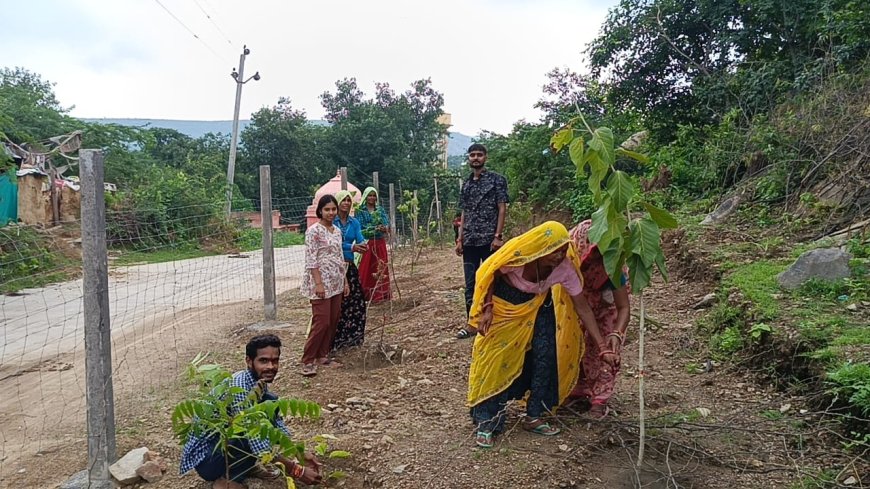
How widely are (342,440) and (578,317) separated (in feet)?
4.68

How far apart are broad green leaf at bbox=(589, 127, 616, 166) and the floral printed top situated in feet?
9.18

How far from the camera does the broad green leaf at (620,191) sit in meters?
2.49

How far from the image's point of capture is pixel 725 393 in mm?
3938

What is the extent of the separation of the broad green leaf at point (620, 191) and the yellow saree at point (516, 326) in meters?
0.55

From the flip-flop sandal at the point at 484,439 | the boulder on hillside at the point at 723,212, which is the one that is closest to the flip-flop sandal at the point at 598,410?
the flip-flop sandal at the point at 484,439

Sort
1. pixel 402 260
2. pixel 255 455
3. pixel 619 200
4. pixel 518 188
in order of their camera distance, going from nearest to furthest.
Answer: pixel 619 200 → pixel 255 455 → pixel 402 260 → pixel 518 188

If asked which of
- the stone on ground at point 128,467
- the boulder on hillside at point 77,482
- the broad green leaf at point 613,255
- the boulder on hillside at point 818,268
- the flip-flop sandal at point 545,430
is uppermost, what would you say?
the broad green leaf at point 613,255

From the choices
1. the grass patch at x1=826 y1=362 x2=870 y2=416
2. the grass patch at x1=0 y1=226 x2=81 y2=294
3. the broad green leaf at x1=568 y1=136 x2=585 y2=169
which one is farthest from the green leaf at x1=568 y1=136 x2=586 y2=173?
the grass patch at x1=0 y1=226 x2=81 y2=294

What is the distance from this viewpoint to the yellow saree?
3057 millimetres

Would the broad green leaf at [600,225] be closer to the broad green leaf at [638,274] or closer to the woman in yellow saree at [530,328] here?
the broad green leaf at [638,274]

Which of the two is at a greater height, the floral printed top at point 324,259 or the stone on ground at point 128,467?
the floral printed top at point 324,259

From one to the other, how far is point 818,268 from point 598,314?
2.29 metres

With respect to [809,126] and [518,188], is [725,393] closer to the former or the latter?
[809,126]

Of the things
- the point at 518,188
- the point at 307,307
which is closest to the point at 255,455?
the point at 307,307
